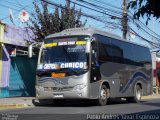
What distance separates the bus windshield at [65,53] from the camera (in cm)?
2003

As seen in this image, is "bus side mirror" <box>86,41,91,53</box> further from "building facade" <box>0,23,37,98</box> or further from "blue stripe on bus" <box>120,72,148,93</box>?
"building facade" <box>0,23,37,98</box>

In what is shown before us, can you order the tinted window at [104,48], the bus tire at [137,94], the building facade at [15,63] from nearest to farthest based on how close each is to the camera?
the tinted window at [104,48], the building facade at [15,63], the bus tire at [137,94]

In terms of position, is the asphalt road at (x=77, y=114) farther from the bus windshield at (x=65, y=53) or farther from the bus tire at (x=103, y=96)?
the bus tire at (x=103, y=96)

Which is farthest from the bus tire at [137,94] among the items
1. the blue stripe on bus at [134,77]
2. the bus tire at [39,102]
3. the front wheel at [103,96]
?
the bus tire at [39,102]

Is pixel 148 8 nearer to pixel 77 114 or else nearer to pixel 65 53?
pixel 77 114

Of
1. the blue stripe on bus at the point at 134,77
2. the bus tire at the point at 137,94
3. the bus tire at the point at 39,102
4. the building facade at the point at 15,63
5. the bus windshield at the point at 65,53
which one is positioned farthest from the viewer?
the bus tire at the point at 137,94

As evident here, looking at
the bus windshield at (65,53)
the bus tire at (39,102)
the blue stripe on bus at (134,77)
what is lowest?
the bus tire at (39,102)

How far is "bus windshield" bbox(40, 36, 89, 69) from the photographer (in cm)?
2003

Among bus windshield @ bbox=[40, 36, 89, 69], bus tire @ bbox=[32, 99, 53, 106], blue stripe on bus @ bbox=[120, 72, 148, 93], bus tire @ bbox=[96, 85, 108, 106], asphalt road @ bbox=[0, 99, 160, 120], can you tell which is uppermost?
bus windshield @ bbox=[40, 36, 89, 69]

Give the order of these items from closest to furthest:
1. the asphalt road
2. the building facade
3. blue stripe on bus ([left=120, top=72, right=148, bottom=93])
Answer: the asphalt road
blue stripe on bus ([left=120, top=72, right=148, bottom=93])
the building facade

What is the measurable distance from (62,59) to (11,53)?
5.86 metres

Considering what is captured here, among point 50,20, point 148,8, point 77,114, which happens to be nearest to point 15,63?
point 50,20

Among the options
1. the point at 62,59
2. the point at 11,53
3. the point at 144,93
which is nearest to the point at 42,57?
the point at 62,59

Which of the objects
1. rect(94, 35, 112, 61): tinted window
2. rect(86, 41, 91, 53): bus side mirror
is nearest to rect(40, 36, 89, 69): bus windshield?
rect(86, 41, 91, 53): bus side mirror
